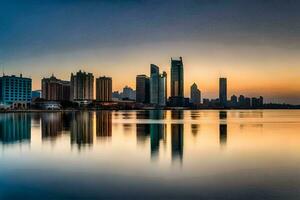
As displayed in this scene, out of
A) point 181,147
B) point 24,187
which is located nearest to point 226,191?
point 24,187

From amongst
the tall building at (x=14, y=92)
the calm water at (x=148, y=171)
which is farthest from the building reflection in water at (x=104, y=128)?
the tall building at (x=14, y=92)

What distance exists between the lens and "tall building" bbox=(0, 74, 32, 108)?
18850cm

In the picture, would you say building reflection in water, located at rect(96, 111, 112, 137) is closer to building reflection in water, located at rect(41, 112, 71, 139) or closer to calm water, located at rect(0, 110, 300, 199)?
building reflection in water, located at rect(41, 112, 71, 139)

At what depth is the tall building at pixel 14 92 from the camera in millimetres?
188500

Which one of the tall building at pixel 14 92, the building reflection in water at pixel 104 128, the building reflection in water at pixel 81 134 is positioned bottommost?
the building reflection in water at pixel 104 128

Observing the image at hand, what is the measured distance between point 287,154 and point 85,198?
15994mm

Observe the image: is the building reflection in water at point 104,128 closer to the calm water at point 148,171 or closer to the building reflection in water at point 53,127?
the building reflection in water at point 53,127

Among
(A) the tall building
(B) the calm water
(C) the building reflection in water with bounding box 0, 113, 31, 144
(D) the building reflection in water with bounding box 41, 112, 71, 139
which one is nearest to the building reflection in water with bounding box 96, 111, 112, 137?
Result: (D) the building reflection in water with bounding box 41, 112, 71, 139

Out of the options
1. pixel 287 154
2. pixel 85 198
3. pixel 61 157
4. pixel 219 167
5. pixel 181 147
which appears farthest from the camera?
→ pixel 181 147

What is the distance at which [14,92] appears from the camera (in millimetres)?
193625

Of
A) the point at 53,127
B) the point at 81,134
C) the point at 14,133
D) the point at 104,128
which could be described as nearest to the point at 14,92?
the point at 53,127

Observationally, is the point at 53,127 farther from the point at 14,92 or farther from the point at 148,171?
the point at 14,92

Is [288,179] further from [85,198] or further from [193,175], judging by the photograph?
[85,198]

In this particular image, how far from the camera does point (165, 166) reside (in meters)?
18.8
